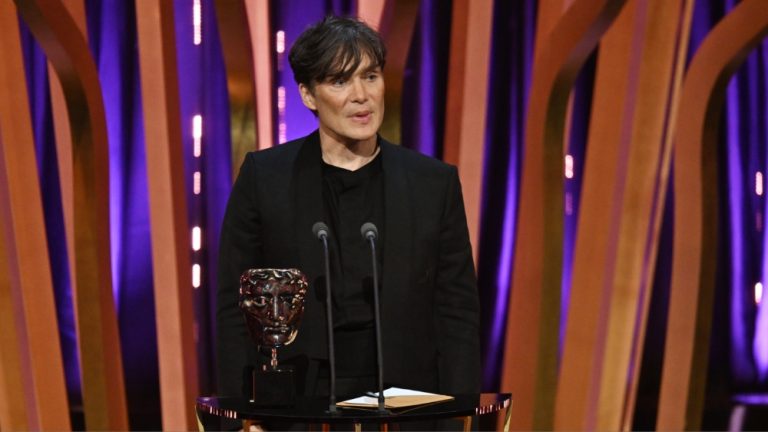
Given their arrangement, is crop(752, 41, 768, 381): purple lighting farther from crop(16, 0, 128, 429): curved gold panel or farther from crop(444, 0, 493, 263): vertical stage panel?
crop(16, 0, 128, 429): curved gold panel

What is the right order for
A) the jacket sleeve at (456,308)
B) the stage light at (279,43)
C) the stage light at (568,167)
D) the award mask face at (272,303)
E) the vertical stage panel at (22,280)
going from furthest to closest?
the stage light at (568,167) < the stage light at (279,43) < the vertical stage panel at (22,280) < the jacket sleeve at (456,308) < the award mask face at (272,303)

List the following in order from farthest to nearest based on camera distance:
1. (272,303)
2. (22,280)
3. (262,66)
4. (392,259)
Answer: (262,66), (22,280), (392,259), (272,303)

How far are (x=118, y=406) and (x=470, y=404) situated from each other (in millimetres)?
2170

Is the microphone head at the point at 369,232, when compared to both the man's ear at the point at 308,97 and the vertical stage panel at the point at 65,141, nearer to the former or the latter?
the man's ear at the point at 308,97

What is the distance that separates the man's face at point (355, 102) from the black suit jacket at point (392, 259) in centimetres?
9

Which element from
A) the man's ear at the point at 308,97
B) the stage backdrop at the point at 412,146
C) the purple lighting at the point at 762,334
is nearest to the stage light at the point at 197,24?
the stage backdrop at the point at 412,146

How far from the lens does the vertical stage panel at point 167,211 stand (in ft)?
11.4

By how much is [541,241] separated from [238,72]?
48.5 inches

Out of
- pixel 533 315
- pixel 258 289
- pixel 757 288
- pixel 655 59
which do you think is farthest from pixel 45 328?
pixel 757 288

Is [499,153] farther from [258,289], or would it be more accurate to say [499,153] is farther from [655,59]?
[258,289]

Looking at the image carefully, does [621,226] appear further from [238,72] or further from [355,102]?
[355,102]

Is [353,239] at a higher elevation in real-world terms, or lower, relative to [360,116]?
lower

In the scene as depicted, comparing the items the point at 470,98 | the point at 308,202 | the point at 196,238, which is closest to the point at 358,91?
the point at 308,202

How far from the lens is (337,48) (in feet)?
6.48
